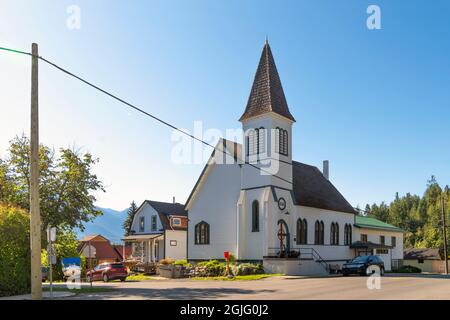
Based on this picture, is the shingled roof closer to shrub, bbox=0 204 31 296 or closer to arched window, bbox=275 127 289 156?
arched window, bbox=275 127 289 156

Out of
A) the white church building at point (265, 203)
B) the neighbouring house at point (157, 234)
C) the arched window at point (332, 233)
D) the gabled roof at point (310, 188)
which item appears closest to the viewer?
the white church building at point (265, 203)

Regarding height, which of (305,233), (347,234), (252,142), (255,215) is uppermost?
(252,142)

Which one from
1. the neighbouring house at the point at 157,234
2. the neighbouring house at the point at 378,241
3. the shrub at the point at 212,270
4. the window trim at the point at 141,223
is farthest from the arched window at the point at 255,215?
the window trim at the point at 141,223

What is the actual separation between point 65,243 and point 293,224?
17900 mm

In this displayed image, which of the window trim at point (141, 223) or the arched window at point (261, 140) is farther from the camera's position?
the window trim at point (141, 223)

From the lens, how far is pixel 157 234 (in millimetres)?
56844

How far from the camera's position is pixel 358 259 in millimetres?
34062

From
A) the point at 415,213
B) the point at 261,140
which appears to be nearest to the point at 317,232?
the point at 261,140

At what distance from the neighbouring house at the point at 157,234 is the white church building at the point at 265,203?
13.3 metres

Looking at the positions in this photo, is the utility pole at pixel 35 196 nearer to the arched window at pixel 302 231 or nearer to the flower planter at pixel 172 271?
the flower planter at pixel 172 271

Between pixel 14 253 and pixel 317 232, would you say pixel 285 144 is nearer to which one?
pixel 317 232

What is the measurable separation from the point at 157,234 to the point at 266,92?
25246 mm

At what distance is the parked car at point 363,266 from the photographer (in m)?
33.1

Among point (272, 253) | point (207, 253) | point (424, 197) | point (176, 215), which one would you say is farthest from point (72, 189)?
point (424, 197)
